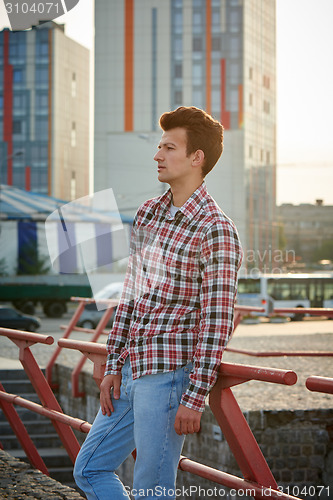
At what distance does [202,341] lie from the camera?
257cm

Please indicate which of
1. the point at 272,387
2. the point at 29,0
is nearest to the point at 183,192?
the point at 272,387

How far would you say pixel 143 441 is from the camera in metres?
2.60

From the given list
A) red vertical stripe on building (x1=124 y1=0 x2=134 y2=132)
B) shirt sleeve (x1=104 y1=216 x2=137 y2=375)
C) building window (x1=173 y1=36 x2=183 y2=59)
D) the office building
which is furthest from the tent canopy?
the office building

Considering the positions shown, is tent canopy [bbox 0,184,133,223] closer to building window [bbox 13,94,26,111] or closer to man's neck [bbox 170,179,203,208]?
man's neck [bbox 170,179,203,208]

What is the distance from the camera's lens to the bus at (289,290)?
35.5 metres

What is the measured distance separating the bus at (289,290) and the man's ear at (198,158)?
32790 millimetres

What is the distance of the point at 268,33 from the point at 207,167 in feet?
252

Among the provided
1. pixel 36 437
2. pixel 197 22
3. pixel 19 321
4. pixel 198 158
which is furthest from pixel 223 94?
pixel 198 158

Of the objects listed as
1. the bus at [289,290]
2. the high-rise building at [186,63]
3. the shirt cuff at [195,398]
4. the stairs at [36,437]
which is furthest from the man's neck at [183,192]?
the high-rise building at [186,63]

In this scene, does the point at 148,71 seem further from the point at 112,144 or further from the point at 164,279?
the point at 164,279

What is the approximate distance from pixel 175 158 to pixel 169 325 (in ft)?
1.99

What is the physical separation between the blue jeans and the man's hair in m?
0.78

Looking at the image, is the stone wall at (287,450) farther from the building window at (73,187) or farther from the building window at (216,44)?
the building window at (73,187)

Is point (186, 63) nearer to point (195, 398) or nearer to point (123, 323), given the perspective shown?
point (123, 323)
